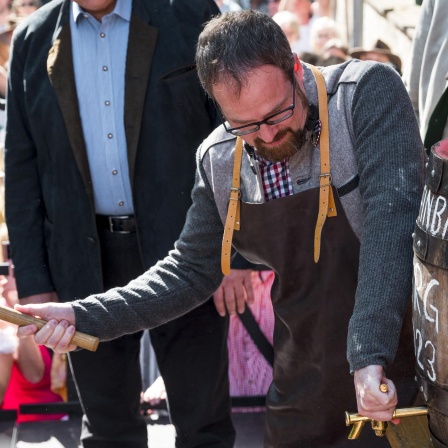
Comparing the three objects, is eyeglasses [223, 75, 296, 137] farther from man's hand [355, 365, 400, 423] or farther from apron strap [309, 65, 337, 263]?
man's hand [355, 365, 400, 423]

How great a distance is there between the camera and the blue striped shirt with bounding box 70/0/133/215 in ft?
10.8

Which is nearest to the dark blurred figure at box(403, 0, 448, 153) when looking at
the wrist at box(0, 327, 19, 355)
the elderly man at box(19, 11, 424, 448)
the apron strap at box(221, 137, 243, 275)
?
the elderly man at box(19, 11, 424, 448)

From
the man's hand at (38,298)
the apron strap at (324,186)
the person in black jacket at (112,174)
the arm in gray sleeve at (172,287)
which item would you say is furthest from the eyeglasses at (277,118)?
the man's hand at (38,298)

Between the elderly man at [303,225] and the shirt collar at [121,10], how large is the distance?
0.84m

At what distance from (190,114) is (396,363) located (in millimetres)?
1184

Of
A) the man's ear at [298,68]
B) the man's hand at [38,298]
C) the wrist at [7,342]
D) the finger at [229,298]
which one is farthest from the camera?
the wrist at [7,342]

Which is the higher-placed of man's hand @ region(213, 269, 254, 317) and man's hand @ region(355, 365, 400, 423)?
man's hand @ region(355, 365, 400, 423)

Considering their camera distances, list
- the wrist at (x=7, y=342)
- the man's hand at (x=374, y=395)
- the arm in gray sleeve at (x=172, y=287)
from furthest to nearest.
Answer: the wrist at (x=7, y=342)
the arm in gray sleeve at (x=172, y=287)
the man's hand at (x=374, y=395)

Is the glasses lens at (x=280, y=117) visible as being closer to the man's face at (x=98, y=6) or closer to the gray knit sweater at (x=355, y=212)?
the gray knit sweater at (x=355, y=212)

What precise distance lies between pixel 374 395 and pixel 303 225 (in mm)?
553

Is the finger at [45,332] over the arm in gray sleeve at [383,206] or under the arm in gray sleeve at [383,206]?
under

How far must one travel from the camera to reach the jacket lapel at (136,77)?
3.25 meters

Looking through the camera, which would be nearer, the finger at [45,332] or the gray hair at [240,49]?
the gray hair at [240,49]

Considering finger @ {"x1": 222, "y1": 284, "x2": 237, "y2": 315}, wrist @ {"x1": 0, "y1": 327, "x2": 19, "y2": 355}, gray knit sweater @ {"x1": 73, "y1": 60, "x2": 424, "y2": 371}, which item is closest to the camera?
gray knit sweater @ {"x1": 73, "y1": 60, "x2": 424, "y2": 371}
